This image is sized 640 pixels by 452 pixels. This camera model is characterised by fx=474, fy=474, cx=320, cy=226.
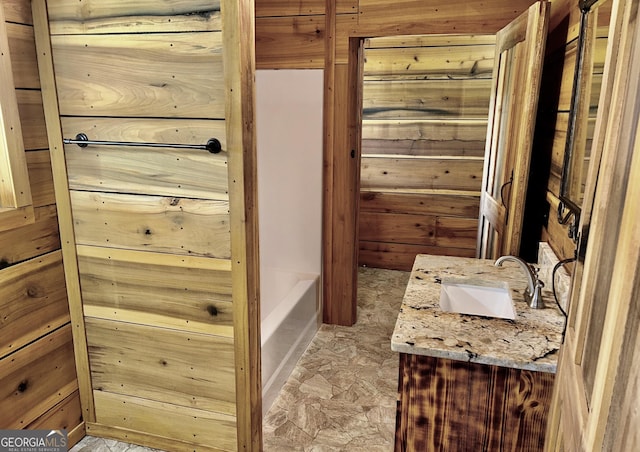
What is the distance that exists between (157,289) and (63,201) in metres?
0.51

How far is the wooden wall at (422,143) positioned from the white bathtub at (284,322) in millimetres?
1464

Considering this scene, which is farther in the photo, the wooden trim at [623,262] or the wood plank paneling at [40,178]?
the wood plank paneling at [40,178]

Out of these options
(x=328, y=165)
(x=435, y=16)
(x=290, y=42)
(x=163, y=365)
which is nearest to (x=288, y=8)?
(x=290, y=42)

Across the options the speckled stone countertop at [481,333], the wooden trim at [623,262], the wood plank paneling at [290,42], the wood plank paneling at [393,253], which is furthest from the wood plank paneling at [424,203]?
the wooden trim at [623,262]

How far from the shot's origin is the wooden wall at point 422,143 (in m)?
3.96

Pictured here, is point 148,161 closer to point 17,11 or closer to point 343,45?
point 17,11

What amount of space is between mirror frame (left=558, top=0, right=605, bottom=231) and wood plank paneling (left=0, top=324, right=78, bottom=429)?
6.50 ft

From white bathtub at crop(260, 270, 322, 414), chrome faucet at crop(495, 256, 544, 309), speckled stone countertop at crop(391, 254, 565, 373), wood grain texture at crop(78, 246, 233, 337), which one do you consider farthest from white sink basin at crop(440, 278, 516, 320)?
white bathtub at crop(260, 270, 322, 414)

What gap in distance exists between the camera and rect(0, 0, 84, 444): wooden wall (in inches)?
66.7

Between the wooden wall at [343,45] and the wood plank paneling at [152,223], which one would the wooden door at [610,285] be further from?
the wooden wall at [343,45]

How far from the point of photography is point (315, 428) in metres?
2.22

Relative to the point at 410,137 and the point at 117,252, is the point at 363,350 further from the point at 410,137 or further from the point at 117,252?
the point at 410,137

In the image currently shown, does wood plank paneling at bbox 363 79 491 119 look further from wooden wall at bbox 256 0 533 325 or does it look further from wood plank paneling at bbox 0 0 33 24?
wood plank paneling at bbox 0 0 33 24

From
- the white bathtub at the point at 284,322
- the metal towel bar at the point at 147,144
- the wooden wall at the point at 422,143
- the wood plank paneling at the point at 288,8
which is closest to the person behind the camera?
the metal towel bar at the point at 147,144
